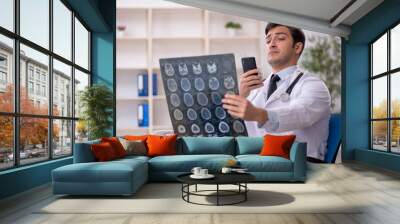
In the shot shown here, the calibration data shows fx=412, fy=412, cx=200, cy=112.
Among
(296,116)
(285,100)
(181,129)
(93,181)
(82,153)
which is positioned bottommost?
(93,181)

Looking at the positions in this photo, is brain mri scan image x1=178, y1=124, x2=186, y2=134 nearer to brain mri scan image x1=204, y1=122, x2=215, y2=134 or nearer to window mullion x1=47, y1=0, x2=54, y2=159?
brain mri scan image x1=204, y1=122, x2=215, y2=134

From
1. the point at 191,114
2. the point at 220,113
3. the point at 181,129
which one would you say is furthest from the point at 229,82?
the point at 181,129

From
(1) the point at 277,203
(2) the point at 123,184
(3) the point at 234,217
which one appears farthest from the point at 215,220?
(2) the point at 123,184

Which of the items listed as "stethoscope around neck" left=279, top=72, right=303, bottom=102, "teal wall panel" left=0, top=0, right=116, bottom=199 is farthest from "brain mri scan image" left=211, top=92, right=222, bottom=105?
"teal wall panel" left=0, top=0, right=116, bottom=199

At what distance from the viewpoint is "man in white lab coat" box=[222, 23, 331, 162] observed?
696cm

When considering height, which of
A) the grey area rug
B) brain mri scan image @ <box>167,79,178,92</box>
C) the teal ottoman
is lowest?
the grey area rug

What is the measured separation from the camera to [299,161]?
5465 mm

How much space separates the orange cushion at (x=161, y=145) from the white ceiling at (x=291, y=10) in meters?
2.62

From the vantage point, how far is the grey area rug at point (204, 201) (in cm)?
384

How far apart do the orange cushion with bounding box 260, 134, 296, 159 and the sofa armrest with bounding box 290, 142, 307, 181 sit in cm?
21

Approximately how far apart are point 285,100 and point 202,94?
57.5 inches

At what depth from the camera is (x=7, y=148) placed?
4.52 metres

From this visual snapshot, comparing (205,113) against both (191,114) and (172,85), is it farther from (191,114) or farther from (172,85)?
(172,85)

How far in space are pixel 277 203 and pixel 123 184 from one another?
1631 millimetres
